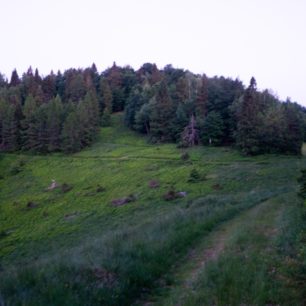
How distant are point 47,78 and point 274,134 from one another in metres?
85.4

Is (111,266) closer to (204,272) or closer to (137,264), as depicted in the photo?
(137,264)

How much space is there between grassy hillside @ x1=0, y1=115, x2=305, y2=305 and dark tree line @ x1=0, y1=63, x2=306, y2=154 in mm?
4274

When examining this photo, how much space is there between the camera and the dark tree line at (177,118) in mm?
62750

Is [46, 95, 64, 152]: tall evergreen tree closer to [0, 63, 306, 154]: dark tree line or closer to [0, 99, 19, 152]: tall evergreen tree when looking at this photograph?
[0, 63, 306, 154]: dark tree line

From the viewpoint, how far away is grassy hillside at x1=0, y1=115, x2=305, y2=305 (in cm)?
878

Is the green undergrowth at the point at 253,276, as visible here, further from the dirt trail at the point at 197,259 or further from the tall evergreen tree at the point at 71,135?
the tall evergreen tree at the point at 71,135

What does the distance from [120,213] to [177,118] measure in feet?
156

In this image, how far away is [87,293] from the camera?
27.0 ft

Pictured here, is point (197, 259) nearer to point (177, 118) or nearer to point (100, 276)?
point (100, 276)

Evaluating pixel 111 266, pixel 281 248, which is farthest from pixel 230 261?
pixel 111 266

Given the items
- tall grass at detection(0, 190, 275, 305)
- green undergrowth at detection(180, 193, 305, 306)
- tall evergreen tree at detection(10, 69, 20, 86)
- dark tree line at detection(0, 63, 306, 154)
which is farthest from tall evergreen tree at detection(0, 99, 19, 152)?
green undergrowth at detection(180, 193, 305, 306)

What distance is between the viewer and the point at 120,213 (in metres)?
37.0

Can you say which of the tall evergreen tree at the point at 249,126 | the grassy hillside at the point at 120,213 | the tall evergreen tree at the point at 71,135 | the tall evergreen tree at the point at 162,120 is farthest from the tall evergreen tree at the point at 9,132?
the tall evergreen tree at the point at 249,126

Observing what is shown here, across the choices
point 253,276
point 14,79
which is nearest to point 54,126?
point 14,79
